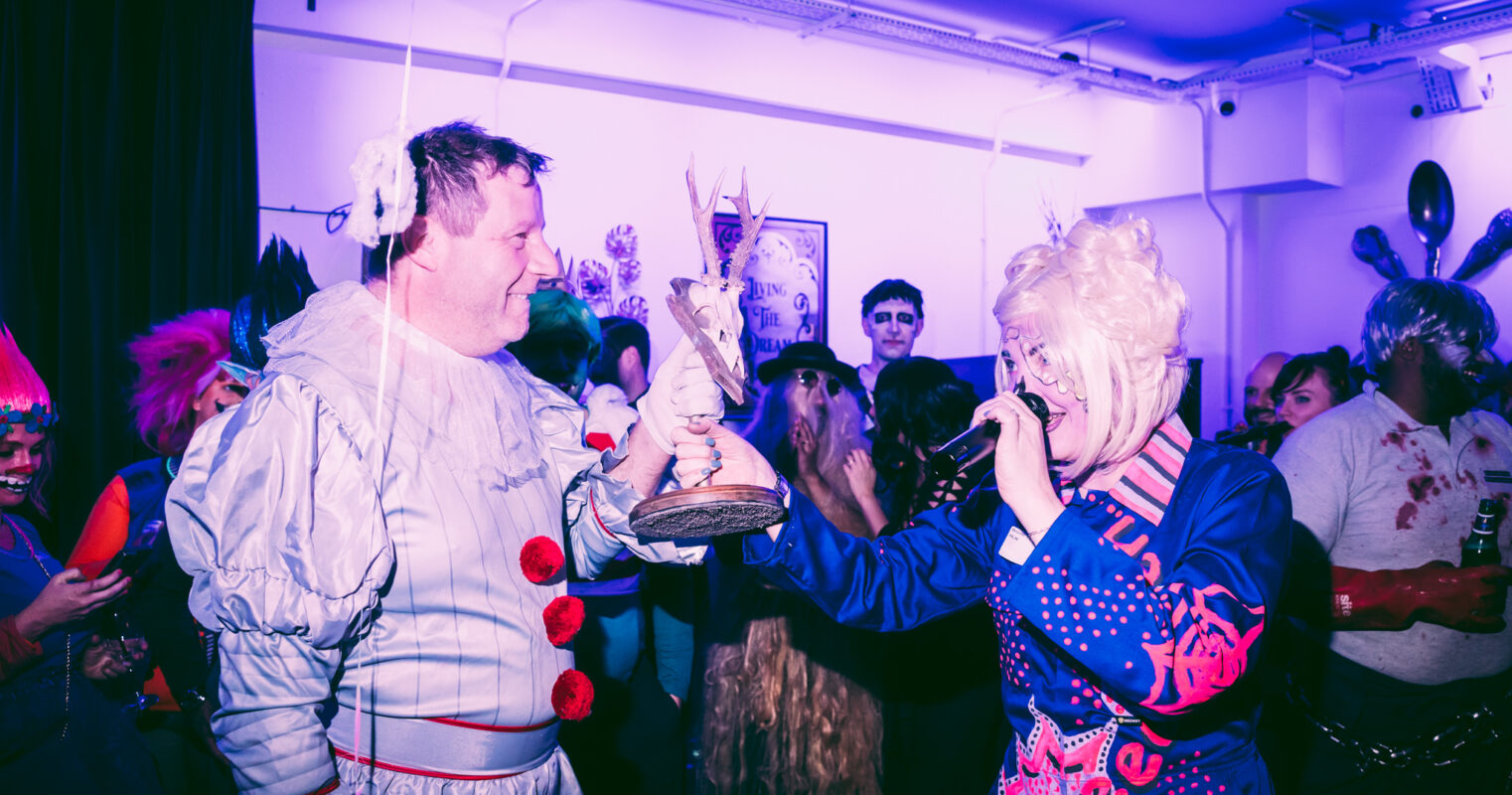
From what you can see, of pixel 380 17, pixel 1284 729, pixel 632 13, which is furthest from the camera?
pixel 632 13

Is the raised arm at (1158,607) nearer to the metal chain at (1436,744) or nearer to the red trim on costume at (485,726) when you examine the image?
the red trim on costume at (485,726)

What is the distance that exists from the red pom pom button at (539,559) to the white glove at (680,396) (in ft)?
0.77

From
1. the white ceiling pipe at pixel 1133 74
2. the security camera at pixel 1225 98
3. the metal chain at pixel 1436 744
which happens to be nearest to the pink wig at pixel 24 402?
the metal chain at pixel 1436 744

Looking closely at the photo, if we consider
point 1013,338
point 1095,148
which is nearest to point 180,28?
point 1013,338

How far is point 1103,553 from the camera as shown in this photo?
121 cm

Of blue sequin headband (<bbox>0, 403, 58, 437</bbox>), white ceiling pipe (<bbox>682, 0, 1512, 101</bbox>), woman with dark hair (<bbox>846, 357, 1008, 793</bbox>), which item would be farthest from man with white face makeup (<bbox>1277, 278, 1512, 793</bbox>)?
white ceiling pipe (<bbox>682, 0, 1512, 101</bbox>)

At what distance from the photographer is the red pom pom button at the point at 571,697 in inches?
56.6

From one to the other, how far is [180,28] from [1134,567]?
386cm

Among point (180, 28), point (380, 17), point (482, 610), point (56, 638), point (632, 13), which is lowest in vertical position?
point (56, 638)

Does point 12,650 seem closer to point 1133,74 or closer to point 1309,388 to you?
point 1309,388

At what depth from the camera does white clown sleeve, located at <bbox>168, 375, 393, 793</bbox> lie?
1200 millimetres

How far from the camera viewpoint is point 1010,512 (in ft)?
5.28

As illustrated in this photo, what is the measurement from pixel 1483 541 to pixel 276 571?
8.27ft

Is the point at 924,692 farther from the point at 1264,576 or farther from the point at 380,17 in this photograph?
the point at 380,17
